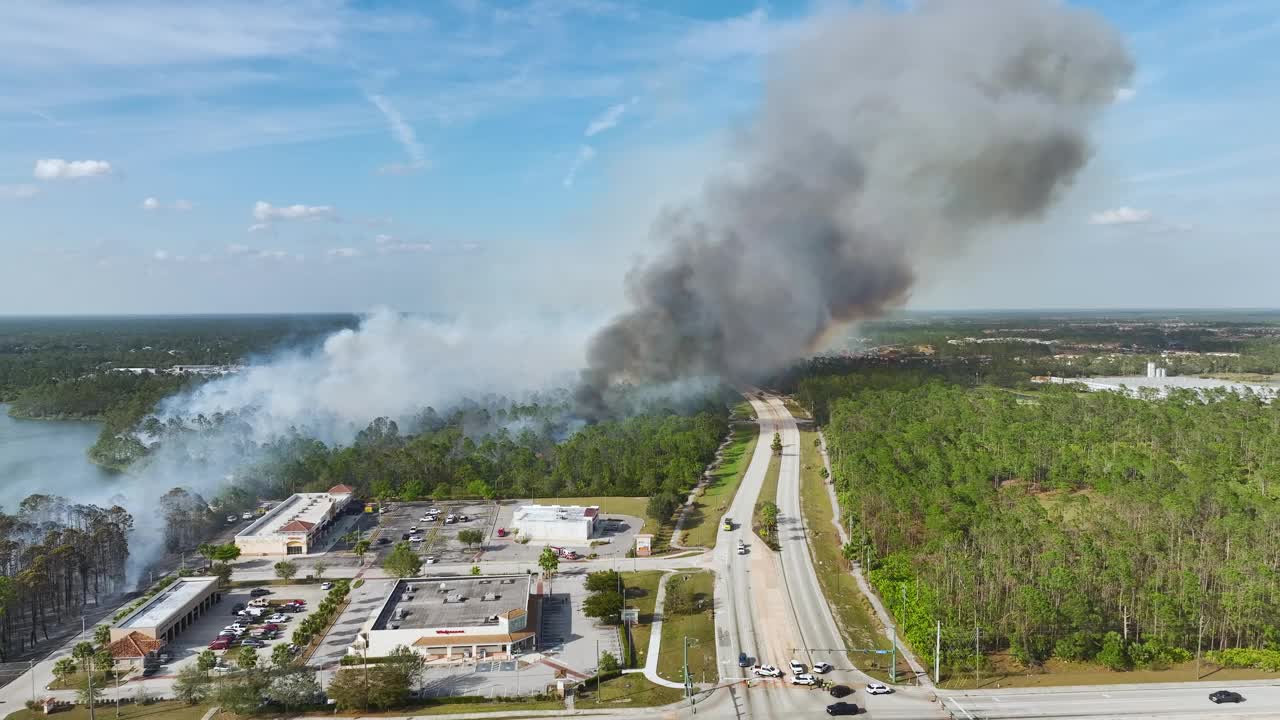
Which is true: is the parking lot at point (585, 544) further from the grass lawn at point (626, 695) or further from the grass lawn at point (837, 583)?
the grass lawn at point (626, 695)

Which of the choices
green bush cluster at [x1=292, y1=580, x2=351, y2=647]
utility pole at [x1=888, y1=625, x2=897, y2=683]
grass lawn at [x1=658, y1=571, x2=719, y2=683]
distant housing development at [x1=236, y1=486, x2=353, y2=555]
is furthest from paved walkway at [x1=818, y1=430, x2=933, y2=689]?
distant housing development at [x1=236, y1=486, x2=353, y2=555]

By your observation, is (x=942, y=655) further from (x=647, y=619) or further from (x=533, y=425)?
(x=533, y=425)

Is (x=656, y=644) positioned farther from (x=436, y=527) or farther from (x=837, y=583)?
(x=436, y=527)

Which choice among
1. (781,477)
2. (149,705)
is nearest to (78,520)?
(149,705)

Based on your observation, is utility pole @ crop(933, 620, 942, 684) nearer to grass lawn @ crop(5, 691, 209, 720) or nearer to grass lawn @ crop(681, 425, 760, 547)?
grass lawn @ crop(681, 425, 760, 547)

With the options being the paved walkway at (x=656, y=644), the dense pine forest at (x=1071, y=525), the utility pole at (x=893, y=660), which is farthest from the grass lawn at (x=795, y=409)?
the utility pole at (x=893, y=660)

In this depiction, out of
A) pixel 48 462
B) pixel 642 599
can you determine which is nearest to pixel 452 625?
pixel 642 599

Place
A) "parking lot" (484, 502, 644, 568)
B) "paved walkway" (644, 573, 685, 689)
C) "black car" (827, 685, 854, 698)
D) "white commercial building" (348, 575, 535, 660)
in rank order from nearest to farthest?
"black car" (827, 685, 854, 698) → "paved walkway" (644, 573, 685, 689) → "white commercial building" (348, 575, 535, 660) → "parking lot" (484, 502, 644, 568)
